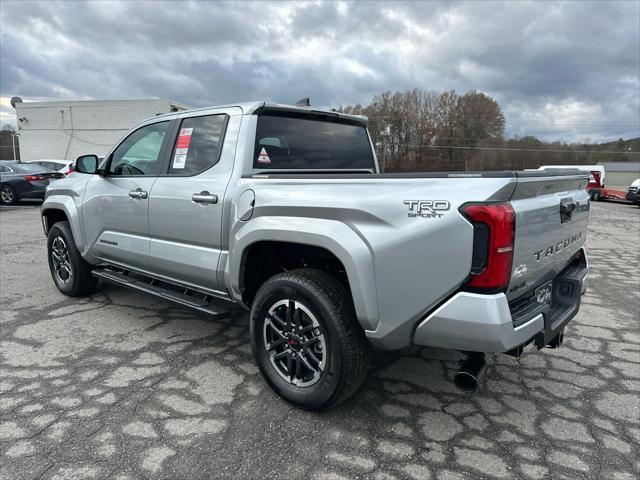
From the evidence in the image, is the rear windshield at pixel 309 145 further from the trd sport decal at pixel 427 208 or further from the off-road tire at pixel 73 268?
the off-road tire at pixel 73 268

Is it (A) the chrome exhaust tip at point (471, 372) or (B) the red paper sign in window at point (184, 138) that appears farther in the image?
(B) the red paper sign in window at point (184, 138)

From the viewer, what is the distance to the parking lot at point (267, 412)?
2328mm

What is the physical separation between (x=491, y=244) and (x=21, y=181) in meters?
16.9

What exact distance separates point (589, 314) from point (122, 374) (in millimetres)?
4552

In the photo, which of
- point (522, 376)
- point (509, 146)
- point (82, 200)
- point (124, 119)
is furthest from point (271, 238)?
point (509, 146)

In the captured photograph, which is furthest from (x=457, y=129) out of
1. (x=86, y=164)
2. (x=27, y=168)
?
(x=86, y=164)

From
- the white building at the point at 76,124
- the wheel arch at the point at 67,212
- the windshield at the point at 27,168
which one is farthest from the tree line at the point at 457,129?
the wheel arch at the point at 67,212

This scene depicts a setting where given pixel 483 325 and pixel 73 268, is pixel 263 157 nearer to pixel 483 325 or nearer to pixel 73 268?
pixel 483 325

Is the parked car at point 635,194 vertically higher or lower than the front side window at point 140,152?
lower

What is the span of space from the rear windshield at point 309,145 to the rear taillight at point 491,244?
1.71 m

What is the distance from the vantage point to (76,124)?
104ft

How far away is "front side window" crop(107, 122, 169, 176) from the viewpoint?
12.8ft

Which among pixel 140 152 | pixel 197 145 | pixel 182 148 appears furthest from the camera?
pixel 140 152

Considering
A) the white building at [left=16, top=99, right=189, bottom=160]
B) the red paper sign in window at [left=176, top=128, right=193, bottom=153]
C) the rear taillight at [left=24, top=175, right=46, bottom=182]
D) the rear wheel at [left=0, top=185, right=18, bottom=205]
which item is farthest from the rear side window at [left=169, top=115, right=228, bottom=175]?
the white building at [left=16, top=99, right=189, bottom=160]
